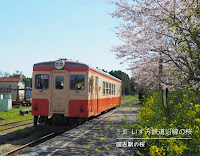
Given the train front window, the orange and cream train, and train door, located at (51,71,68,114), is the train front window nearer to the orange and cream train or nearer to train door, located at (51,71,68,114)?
the orange and cream train

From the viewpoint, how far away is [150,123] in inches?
241

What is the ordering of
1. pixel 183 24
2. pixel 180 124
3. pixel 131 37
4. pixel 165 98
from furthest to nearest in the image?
pixel 131 37
pixel 165 98
pixel 183 24
pixel 180 124

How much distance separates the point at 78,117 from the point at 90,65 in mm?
2221

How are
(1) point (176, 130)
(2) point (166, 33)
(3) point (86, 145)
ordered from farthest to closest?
(2) point (166, 33)
(3) point (86, 145)
(1) point (176, 130)

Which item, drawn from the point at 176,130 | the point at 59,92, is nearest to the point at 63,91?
the point at 59,92

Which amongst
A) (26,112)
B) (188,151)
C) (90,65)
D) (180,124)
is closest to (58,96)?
(90,65)

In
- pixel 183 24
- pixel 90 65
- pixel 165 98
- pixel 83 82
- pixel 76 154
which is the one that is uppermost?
pixel 183 24

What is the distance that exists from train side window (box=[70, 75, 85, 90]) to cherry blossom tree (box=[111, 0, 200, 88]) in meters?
2.81

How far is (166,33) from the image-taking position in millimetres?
9367

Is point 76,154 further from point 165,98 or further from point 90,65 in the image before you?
point 90,65

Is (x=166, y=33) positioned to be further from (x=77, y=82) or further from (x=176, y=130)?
(x=176, y=130)

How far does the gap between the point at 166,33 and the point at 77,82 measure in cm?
396

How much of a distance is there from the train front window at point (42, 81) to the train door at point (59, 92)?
320mm

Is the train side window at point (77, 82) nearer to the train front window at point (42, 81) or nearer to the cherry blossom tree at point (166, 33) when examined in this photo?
the train front window at point (42, 81)
